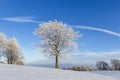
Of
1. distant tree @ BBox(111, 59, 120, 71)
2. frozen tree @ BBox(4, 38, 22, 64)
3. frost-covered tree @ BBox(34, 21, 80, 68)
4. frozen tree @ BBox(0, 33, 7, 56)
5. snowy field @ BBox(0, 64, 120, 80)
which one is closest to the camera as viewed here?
snowy field @ BBox(0, 64, 120, 80)

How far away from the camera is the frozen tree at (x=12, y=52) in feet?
167

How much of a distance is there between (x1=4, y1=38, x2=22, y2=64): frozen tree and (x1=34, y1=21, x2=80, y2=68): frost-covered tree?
646 inches

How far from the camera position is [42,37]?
35.8 m

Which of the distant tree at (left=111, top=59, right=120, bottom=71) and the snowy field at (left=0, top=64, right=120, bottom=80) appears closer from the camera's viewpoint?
the snowy field at (left=0, top=64, right=120, bottom=80)

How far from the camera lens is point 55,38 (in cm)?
3512

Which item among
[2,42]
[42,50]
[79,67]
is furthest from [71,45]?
[2,42]

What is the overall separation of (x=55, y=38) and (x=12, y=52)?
19843 millimetres

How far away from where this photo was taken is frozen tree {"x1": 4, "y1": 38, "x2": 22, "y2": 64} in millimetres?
50875

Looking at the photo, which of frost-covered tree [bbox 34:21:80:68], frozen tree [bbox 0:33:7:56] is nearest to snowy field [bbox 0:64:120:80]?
frost-covered tree [bbox 34:21:80:68]

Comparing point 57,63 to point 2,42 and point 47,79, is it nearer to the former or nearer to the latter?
point 2,42

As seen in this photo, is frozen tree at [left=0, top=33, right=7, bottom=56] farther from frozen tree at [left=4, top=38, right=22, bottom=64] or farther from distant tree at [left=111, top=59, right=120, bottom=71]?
distant tree at [left=111, top=59, right=120, bottom=71]

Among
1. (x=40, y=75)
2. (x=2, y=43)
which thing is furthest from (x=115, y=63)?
(x=40, y=75)

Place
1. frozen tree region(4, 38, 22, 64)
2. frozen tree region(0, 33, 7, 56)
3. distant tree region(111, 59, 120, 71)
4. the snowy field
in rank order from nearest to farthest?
the snowy field, frozen tree region(0, 33, 7, 56), frozen tree region(4, 38, 22, 64), distant tree region(111, 59, 120, 71)

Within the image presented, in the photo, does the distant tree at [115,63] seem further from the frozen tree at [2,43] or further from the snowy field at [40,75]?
the snowy field at [40,75]
